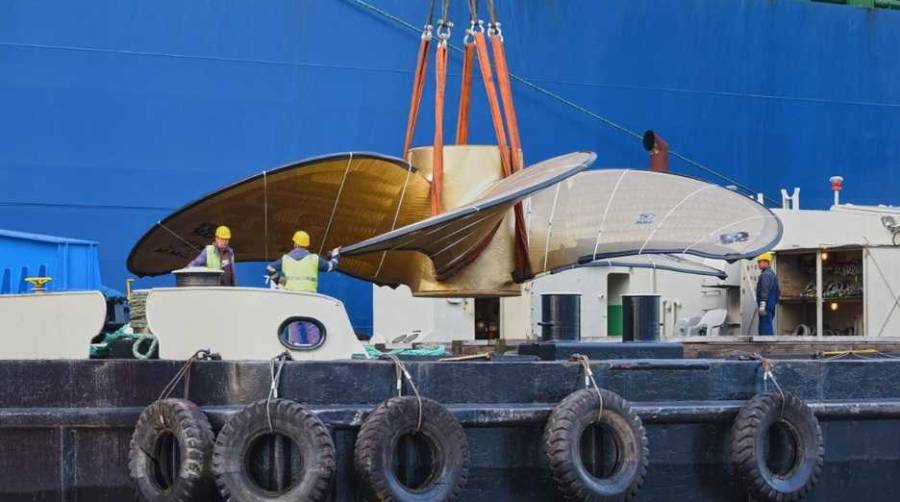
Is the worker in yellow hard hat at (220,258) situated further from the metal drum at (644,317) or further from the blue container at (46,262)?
the blue container at (46,262)

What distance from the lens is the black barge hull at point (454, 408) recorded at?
283 inches

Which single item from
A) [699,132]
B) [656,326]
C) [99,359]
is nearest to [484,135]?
[699,132]

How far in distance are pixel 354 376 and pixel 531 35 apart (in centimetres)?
1514

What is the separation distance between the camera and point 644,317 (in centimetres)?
901

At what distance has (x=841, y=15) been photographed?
978 inches

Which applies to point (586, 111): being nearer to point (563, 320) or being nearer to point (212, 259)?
point (563, 320)

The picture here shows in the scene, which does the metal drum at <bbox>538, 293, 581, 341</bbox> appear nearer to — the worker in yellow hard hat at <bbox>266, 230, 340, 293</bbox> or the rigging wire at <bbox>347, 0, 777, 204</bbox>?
the worker in yellow hard hat at <bbox>266, 230, 340, 293</bbox>

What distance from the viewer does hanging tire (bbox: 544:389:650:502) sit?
7328 mm

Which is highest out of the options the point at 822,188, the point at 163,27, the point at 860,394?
the point at 163,27

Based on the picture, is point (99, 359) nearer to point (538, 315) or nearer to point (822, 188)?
point (538, 315)

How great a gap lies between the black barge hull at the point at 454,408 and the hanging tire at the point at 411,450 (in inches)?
7.3

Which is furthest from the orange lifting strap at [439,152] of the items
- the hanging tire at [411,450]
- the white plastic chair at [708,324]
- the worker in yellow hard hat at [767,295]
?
the white plastic chair at [708,324]

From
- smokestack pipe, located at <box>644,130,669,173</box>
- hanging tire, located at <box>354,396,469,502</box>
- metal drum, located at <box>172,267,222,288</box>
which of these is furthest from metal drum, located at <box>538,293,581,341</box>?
smokestack pipe, located at <box>644,130,669,173</box>

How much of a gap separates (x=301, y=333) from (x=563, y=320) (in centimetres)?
189
